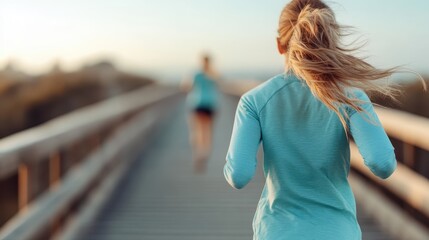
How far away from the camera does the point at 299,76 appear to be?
96.2 inches

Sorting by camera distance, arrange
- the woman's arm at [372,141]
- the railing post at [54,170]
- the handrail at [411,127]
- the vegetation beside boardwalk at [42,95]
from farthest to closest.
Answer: the vegetation beside boardwalk at [42,95] < the railing post at [54,170] < the handrail at [411,127] < the woman's arm at [372,141]

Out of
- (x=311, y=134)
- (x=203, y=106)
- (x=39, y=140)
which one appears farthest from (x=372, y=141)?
(x=203, y=106)

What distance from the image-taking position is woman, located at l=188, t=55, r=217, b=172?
9656 mm


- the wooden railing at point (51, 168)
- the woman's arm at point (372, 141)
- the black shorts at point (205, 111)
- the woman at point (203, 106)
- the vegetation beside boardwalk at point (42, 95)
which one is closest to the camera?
the woman's arm at point (372, 141)

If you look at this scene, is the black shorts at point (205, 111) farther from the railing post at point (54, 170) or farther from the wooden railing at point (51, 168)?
the railing post at point (54, 170)

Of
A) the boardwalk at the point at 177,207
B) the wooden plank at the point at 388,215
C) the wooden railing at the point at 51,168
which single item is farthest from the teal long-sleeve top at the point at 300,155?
the boardwalk at the point at 177,207

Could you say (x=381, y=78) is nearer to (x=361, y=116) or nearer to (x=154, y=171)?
(x=361, y=116)

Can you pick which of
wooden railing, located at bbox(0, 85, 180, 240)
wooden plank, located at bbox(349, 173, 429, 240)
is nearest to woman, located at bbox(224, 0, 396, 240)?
wooden railing, located at bbox(0, 85, 180, 240)

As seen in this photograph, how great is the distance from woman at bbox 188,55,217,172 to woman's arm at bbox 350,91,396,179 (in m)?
7.25

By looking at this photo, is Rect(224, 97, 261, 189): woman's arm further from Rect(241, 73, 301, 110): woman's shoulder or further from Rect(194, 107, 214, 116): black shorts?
Rect(194, 107, 214, 116): black shorts

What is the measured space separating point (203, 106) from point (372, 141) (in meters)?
7.78

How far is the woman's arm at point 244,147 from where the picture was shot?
233 centimetres

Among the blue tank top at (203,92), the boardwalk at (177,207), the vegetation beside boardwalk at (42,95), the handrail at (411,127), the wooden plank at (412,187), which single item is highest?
the handrail at (411,127)

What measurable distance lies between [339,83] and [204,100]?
757cm
